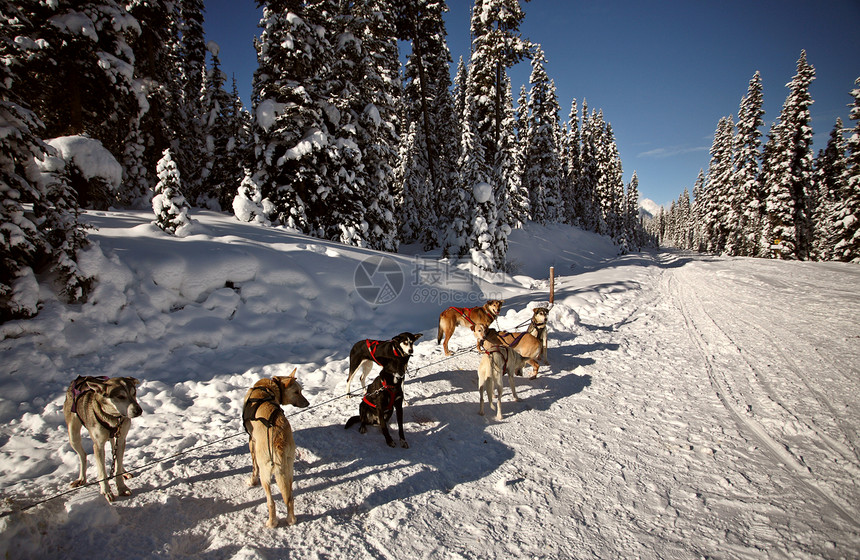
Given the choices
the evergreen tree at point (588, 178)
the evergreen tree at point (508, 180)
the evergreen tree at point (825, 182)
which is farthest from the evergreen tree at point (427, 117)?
the evergreen tree at point (825, 182)

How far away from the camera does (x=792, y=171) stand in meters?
28.7

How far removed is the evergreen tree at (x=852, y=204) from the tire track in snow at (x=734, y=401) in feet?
77.7

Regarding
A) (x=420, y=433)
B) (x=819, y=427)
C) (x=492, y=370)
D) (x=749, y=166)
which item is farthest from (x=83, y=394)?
(x=749, y=166)

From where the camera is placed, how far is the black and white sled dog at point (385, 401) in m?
4.42

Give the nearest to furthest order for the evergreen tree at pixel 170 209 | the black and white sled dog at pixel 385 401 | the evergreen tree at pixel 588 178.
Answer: the black and white sled dog at pixel 385 401
the evergreen tree at pixel 170 209
the evergreen tree at pixel 588 178

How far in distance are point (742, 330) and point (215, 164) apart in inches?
941

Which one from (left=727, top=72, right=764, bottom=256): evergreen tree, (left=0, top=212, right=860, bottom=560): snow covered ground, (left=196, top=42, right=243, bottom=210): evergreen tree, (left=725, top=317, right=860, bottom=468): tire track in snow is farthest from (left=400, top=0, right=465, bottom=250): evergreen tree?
(left=727, top=72, right=764, bottom=256): evergreen tree

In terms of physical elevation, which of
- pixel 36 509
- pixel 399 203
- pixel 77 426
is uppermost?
pixel 399 203

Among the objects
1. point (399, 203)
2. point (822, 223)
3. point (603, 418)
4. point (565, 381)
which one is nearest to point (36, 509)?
point (603, 418)

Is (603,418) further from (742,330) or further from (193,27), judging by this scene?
(193,27)

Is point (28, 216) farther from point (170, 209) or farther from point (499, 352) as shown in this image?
point (499, 352)

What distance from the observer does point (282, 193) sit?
45.5 ft

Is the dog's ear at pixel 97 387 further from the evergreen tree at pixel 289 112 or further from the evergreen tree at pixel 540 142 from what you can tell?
the evergreen tree at pixel 540 142

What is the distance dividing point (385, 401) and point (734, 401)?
5.73 metres
